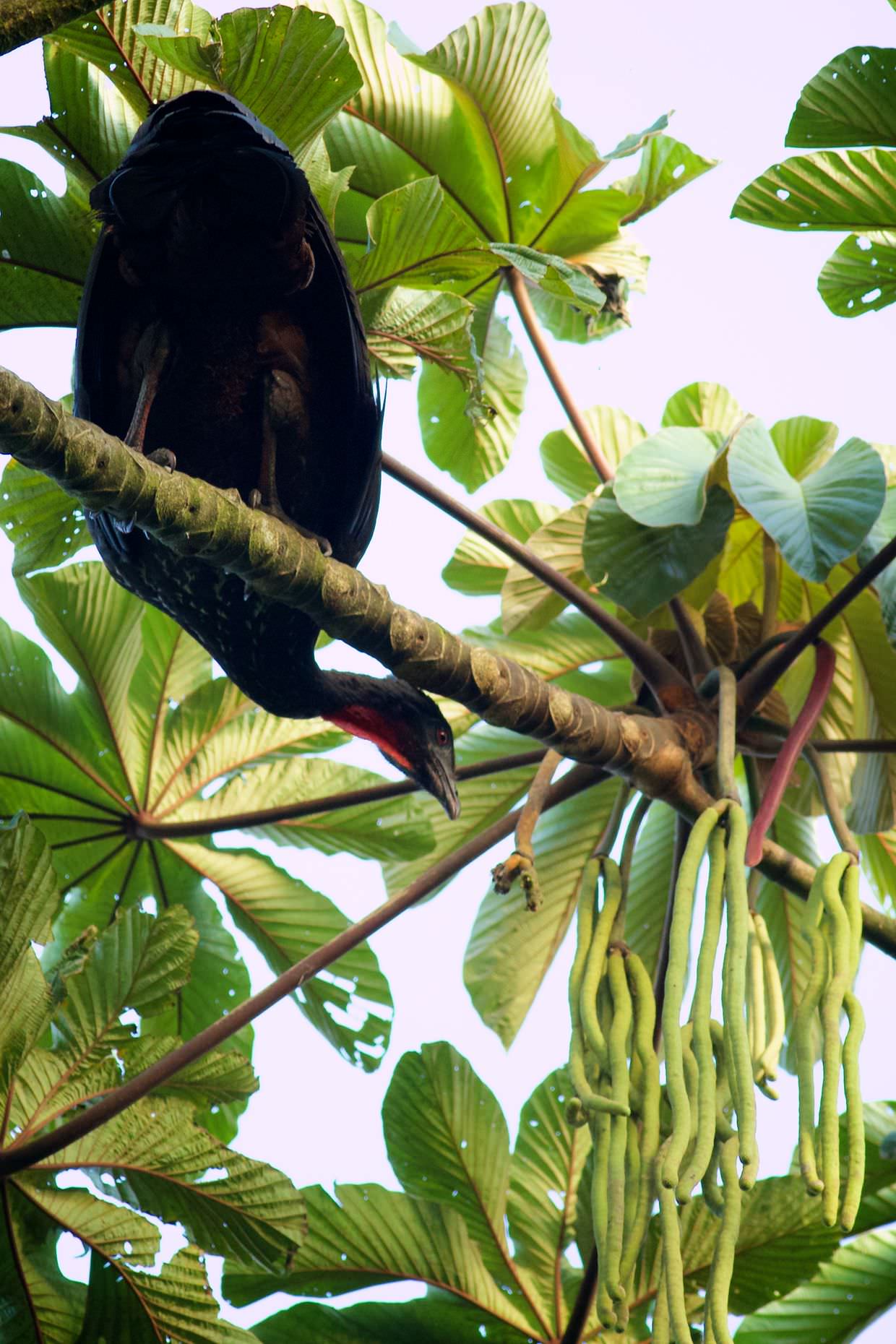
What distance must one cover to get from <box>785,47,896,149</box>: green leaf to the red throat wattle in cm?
129

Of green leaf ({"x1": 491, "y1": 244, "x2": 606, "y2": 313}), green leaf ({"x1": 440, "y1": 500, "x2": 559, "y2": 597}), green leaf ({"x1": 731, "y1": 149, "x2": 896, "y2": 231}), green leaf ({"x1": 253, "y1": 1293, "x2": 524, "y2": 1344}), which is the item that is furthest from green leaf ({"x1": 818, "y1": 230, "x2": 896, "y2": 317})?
green leaf ({"x1": 253, "y1": 1293, "x2": 524, "y2": 1344})

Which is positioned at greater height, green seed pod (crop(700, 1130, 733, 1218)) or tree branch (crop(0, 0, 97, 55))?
tree branch (crop(0, 0, 97, 55))

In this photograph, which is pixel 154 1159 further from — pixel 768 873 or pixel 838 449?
pixel 838 449

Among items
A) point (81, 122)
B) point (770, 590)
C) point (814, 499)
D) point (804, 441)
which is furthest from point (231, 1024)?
point (804, 441)

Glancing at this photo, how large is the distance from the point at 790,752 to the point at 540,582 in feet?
2.85

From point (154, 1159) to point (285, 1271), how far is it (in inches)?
11.3

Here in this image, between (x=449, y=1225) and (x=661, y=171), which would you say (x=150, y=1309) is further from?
(x=661, y=171)

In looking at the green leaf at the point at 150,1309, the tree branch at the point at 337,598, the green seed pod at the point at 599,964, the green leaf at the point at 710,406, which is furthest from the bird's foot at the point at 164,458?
the green leaf at the point at 710,406

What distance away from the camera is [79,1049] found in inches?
90.0

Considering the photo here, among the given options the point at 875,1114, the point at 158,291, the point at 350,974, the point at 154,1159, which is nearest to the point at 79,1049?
the point at 154,1159

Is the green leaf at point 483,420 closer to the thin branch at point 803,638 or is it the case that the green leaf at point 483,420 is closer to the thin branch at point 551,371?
the thin branch at point 551,371

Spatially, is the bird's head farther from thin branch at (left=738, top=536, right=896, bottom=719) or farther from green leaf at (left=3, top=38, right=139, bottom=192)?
green leaf at (left=3, top=38, right=139, bottom=192)

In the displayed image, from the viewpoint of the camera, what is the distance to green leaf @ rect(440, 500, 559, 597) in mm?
3422

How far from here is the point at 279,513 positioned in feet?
7.77
